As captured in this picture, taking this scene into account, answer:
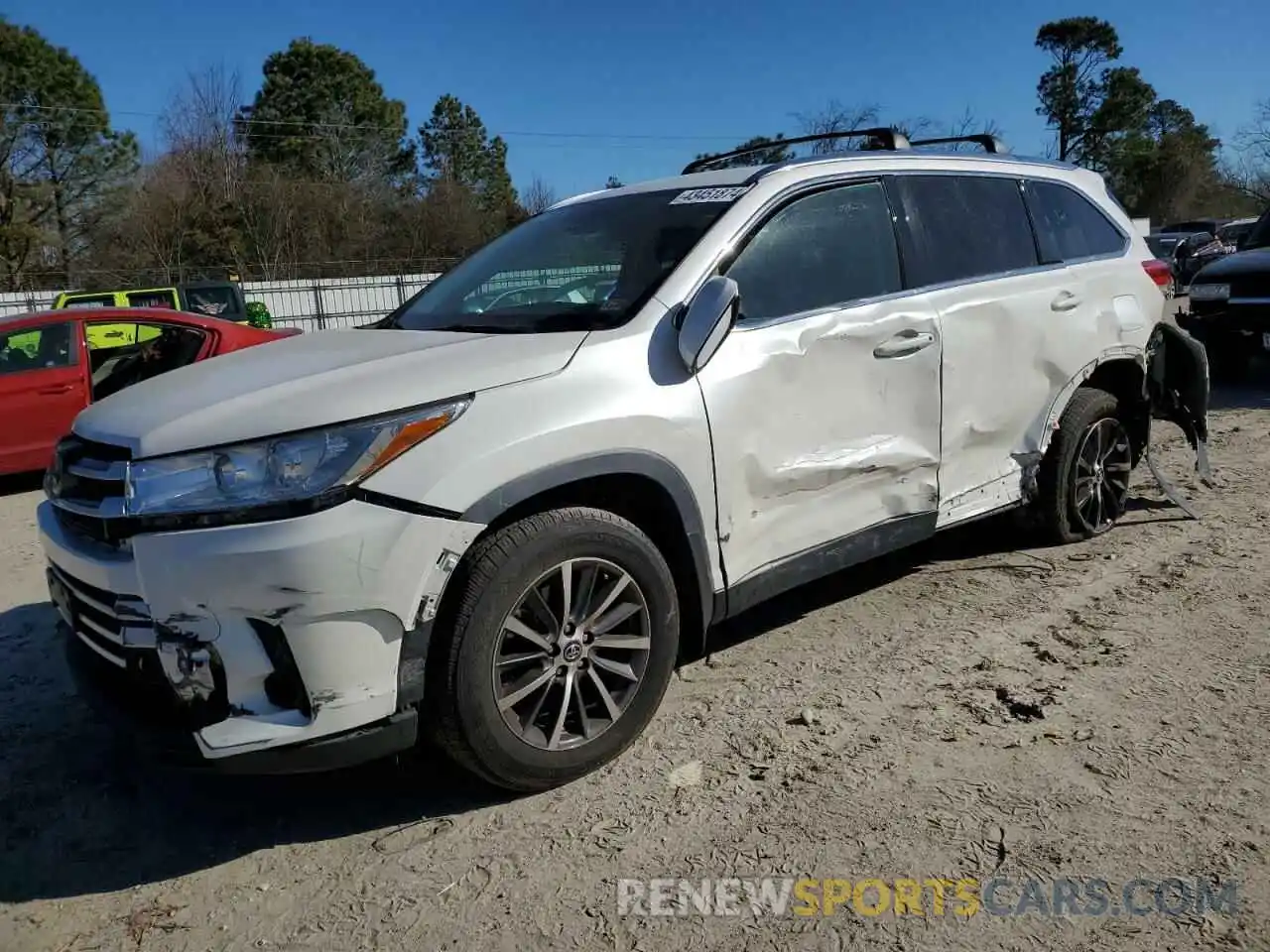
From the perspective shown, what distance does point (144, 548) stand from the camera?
8.18 ft

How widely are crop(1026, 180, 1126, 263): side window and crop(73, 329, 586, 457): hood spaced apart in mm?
2756

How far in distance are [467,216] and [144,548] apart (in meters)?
43.8

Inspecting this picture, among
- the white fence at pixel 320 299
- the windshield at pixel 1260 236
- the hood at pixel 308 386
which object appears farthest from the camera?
the white fence at pixel 320 299

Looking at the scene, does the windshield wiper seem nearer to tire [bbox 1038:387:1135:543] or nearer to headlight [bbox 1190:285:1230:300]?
tire [bbox 1038:387:1135:543]

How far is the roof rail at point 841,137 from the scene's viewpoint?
4418mm

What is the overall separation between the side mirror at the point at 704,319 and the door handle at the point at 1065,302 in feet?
6.89

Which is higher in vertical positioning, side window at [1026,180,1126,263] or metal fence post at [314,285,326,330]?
metal fence post at [314,285,326,330]

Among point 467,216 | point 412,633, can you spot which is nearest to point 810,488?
point 412,633

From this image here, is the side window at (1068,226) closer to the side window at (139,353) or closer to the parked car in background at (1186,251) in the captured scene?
the side window at (139,353)

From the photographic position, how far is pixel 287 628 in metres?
2.45

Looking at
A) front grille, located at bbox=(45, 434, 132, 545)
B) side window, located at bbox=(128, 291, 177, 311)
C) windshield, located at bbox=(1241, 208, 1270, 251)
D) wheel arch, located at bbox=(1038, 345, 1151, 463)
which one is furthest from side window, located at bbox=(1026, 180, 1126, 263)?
side window, located at bbox=(128, 291, 177, 311)

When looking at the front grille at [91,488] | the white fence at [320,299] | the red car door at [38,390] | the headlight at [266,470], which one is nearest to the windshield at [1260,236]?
the headlight at [266,470]

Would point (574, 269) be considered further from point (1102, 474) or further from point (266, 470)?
point (1102, 474)

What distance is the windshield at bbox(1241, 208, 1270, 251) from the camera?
10523 mm
